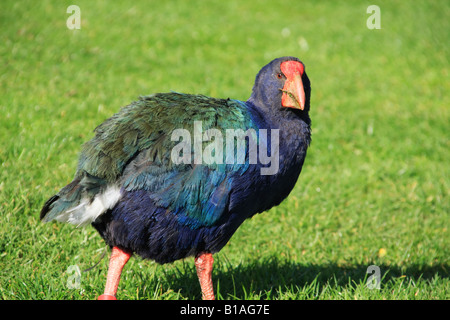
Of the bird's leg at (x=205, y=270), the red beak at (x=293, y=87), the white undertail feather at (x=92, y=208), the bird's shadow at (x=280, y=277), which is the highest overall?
the red beak at (x=293, y=87)

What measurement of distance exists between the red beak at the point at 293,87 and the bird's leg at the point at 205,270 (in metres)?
0.94

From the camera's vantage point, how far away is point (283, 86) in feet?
A: 10.00

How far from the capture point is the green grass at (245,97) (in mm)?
3428

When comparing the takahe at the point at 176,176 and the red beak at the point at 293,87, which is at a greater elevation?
the red beak at the point at 293,87

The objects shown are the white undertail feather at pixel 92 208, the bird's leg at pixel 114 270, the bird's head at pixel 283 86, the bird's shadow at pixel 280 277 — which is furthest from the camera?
the bird's shadow at pixel 280 277

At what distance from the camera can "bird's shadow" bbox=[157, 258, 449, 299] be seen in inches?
132

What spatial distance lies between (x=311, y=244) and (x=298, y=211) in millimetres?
409

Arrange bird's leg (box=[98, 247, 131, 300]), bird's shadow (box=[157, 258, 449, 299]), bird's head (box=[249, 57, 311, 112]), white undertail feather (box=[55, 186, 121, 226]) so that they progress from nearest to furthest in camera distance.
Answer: white undertail feather (box=[55, 186, 121, 226]), bird's leg (box=[98, 247, 131, 300]), bird's head (box=[249, 57, 311, 112]), bird's shadow (box=[157, 258, 449, 299])

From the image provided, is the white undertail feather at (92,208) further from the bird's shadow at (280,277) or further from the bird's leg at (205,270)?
the bird's shadow at (280,277)

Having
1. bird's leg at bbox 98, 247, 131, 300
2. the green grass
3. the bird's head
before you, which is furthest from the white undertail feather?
the bird's head

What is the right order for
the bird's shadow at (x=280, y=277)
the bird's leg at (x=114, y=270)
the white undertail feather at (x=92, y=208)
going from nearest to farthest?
the white undertail feather at (x=92, y=208)
the bird's leg at (x=114, y=270)
the bird's shadow at (x=280, y=277)

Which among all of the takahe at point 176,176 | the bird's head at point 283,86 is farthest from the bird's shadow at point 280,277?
the bird's head at point 283,86

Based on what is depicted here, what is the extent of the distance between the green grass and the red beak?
3.71 feet

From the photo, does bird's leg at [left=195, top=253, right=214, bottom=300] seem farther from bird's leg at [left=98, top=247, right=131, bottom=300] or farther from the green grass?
bird's leg at [left=98, top=247, right=131, bottom=300]
